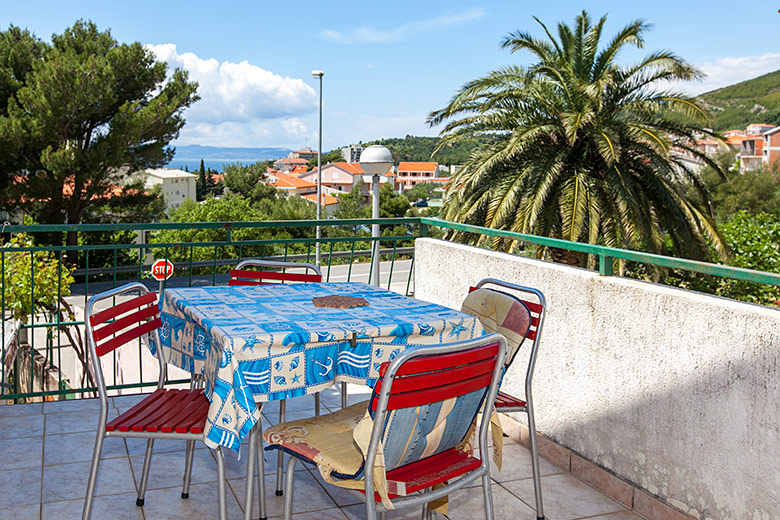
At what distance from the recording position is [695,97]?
1046 cm

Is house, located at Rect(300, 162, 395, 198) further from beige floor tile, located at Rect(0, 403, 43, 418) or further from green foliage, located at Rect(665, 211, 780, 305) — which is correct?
beige floor tile, located at Rect(0, 403, 43, 418)

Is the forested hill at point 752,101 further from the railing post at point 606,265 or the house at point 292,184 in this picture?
the railing post at point 606,265

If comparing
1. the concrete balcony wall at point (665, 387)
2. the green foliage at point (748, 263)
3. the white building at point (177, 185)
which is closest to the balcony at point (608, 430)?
the concrete balcony wall at point (665, 387)

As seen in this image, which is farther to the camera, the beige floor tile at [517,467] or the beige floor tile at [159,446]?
the beige floor tile at [159,446]

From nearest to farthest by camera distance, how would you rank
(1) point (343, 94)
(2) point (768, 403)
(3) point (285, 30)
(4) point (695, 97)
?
(2) point (768, 403)
(4) point (695, 97)
(3) point (285, 30)
(1) point (343, 94)

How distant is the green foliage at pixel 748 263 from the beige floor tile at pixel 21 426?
11128mm

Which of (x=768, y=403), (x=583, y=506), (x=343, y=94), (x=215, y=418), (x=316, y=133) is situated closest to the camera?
(x=215, y=418)

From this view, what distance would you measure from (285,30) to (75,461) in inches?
3518

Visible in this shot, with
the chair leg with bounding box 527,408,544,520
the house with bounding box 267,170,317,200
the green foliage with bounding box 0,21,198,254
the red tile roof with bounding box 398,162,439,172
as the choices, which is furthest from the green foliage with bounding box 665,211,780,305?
the red tile roof with bounding box 398,162,439,172

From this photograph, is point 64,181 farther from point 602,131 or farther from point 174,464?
point 174,464

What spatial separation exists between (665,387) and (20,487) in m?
2.85

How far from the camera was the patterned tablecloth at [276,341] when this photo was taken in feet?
7.11

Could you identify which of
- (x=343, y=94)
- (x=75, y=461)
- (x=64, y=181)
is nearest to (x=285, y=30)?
(x=343, y=94)

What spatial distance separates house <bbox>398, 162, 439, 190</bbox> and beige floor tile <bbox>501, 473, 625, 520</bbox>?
281 ft
